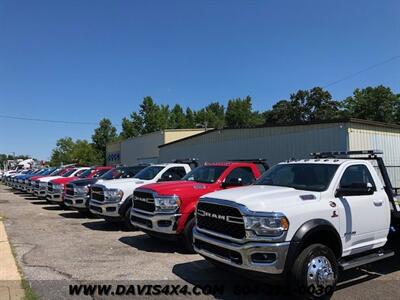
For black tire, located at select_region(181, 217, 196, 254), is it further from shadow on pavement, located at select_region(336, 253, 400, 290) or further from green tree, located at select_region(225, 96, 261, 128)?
green tree, located at select_region(225, 96, 261, 128)

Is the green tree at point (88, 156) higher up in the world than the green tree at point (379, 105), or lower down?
lower down

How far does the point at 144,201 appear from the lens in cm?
973

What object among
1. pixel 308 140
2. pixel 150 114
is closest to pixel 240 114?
pixel 150 114

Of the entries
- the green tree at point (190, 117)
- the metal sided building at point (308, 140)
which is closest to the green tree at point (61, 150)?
the green tree at point (190, 117)

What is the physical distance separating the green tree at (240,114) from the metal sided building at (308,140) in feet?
223

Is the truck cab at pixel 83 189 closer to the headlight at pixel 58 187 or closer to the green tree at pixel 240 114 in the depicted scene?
the headlight at pixel 58 187

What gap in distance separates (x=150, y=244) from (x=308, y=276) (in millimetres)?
5175

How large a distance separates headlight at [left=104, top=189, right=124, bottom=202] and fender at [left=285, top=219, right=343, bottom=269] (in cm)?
683

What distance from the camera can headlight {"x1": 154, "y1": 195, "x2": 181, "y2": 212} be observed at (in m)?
9.15

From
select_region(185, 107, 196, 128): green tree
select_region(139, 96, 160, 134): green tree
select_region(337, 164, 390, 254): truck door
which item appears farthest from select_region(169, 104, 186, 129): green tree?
select_region(337, 164, 390, 254): truck door

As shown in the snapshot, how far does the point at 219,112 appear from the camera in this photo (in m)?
119

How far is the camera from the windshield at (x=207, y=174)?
10.3 m

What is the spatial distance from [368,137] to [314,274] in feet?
48.4

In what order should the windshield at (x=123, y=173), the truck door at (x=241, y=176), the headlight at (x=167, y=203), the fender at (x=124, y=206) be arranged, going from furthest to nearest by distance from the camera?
the windshield at (x=123, y=173) < the fender at (x=124, y=206) < the truck door at (x=241, y=176) < the headlight at (x=167, y=203)
